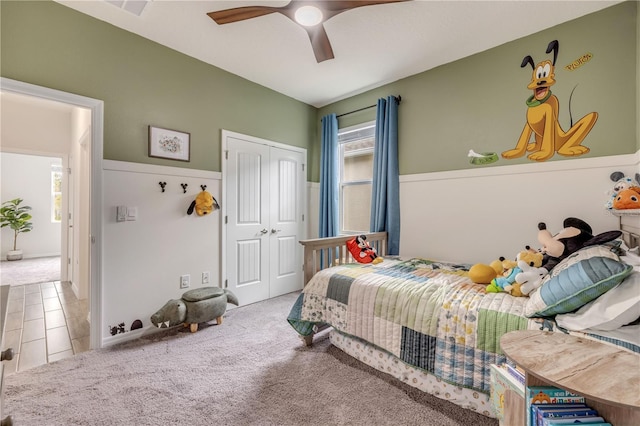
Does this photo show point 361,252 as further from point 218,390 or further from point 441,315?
point 218,390

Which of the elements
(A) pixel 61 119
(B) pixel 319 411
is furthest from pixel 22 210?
(B) pixel 319 411

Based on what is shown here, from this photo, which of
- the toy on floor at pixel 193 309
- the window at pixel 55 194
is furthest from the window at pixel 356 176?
the window at pixel 55 194

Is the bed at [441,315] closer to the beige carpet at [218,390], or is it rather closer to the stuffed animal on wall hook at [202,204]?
the beige carpet at [218,390]

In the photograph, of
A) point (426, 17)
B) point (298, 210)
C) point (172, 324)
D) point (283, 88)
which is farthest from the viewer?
point (298, 210)

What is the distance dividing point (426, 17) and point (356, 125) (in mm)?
1488

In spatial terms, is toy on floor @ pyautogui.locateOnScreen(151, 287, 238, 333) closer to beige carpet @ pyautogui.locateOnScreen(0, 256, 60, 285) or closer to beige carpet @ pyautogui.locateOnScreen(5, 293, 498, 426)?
beige carpet @ pyautogui.locateOnScreen(5, 293, 498, 426)

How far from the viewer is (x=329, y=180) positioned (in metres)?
3.64

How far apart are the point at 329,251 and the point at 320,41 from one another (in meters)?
1.72

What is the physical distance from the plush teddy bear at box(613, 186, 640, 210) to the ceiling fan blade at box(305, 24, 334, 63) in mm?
2084

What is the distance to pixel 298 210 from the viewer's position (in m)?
3.81

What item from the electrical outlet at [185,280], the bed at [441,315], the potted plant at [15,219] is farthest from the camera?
the potted plant at [15,219]

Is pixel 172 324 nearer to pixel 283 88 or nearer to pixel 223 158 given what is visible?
pixel 223 158

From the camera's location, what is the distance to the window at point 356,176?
3525 mm

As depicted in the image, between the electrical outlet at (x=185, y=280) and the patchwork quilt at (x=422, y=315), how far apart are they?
46.0 inches
